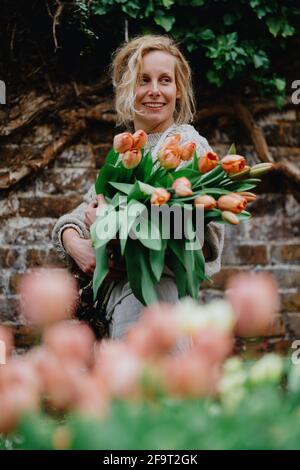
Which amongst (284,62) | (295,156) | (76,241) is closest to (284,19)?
(284,62)

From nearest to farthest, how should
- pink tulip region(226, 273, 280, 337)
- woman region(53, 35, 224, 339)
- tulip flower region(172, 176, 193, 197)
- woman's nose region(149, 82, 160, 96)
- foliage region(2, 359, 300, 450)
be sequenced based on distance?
foliage region(2, 359, 300, 450), pink tulip region(226, 273, 280, 337), tulip flower region(172, 176, 193, 197), woman region(53, 35, 224, 339), woman's nose region(149, 82, 160, 96)

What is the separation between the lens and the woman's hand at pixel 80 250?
1.54 m

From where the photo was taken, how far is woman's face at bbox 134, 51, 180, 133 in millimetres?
1684

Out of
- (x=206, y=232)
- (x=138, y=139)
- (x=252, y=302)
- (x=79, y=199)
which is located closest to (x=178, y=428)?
(x=252, y=302)

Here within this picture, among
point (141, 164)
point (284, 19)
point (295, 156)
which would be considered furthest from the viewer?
point (295, 156)

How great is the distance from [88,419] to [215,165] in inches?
30.9

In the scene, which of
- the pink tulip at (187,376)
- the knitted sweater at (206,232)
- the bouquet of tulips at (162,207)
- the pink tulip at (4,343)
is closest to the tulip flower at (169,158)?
the bouquet of tulips at (162,207)

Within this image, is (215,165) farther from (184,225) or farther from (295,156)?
(295,156)

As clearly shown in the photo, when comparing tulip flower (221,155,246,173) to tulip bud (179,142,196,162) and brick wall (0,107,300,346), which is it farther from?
brick wall (0,107,300,346)

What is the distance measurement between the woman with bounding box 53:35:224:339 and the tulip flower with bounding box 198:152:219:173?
0.29 meters

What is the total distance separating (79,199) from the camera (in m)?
2.73

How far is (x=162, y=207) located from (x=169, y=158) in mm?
92

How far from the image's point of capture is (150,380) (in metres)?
0.55

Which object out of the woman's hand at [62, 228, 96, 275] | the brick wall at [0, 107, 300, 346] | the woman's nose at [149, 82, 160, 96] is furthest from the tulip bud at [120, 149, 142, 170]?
the brick wall at [0, 107, 300, 346]
